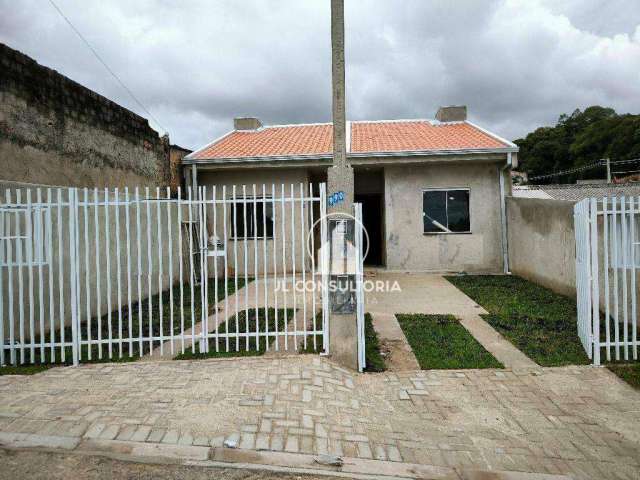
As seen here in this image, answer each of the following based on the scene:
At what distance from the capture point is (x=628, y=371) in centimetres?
441

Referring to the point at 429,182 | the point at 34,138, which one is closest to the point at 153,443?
the point at 34,138

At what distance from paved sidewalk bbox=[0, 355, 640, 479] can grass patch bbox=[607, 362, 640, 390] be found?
12 cm

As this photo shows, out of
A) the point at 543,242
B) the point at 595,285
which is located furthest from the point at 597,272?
the point at 543,242

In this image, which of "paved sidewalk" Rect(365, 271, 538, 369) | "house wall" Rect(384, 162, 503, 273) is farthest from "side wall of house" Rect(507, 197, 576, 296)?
"paved sidewalk" Rect(365, 271, 538, 369)

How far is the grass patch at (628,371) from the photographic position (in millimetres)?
4180

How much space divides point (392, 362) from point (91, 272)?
5276 millimetres

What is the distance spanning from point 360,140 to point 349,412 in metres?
10.1

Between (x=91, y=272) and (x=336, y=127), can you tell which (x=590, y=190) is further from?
(x=91, y=272)

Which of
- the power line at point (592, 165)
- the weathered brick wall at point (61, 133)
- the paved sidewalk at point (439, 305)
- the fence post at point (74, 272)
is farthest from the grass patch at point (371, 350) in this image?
the power line at point (592, 165)

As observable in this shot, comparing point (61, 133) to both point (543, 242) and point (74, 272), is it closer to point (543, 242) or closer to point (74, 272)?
point (74, 272)

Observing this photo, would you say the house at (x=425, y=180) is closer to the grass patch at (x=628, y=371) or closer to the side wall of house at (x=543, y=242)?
the side wall of house at (x=543, y=242)

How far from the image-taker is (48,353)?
5.21 metres

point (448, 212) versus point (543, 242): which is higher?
point (448, 212)

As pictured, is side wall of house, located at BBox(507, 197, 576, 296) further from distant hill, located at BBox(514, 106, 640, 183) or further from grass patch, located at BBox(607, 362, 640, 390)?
distant hill, located at BBox(514, 106, 640, 183)
